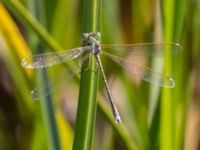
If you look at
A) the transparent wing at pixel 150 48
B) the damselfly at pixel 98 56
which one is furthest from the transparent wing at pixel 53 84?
the transparent wing at pixel 150 48

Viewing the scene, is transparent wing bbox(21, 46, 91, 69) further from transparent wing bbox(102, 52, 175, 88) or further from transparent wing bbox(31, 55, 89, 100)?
transparent wing bbox(102, 52, 175, 88)

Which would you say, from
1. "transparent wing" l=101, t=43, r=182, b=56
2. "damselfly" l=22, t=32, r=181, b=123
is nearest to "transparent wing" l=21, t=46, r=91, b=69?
"damselfly" l=22, t=32, r=181, b=123

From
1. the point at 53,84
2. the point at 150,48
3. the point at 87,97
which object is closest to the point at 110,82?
the point at 150,48

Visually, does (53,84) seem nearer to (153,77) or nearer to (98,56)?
(98,56)

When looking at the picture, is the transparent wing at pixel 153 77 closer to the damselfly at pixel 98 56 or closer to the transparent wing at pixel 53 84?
the damselfly at pixel 98 56

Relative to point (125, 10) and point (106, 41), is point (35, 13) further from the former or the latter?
point (125, 10)

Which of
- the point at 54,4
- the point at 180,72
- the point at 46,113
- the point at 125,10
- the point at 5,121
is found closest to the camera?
the point at 46,113

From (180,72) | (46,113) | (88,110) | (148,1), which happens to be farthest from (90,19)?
(148,1)
